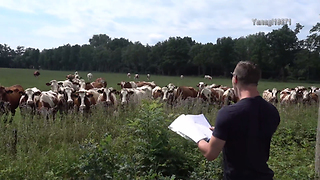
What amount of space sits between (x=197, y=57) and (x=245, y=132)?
3321 inches

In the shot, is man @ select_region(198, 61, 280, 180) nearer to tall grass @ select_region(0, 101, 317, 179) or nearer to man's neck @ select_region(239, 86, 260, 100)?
man's neck @ select_region(239, 86, 260, 100)

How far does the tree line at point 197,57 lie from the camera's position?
2709 inches

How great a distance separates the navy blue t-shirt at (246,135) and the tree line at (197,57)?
6280 centimetres

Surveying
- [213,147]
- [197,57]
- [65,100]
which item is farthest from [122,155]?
[197,57]

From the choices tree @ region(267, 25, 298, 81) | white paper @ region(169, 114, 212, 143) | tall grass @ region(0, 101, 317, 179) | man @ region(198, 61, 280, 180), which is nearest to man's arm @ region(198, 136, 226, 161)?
man @ region(198, 61, 280, 180)

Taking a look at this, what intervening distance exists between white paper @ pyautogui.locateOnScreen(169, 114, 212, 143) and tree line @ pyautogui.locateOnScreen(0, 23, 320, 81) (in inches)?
2465

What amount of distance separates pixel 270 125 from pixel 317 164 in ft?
11.3

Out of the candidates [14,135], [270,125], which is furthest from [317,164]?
[14,135]

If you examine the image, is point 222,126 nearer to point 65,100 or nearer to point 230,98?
point 65,100

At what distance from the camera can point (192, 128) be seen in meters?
2.69

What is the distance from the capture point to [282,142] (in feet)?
26.1

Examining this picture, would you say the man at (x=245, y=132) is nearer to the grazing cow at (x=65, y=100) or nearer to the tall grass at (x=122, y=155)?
the tall grass at (x=122, y=155)

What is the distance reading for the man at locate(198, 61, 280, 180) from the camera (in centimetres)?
227

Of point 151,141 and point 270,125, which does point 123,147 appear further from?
point 270,125
